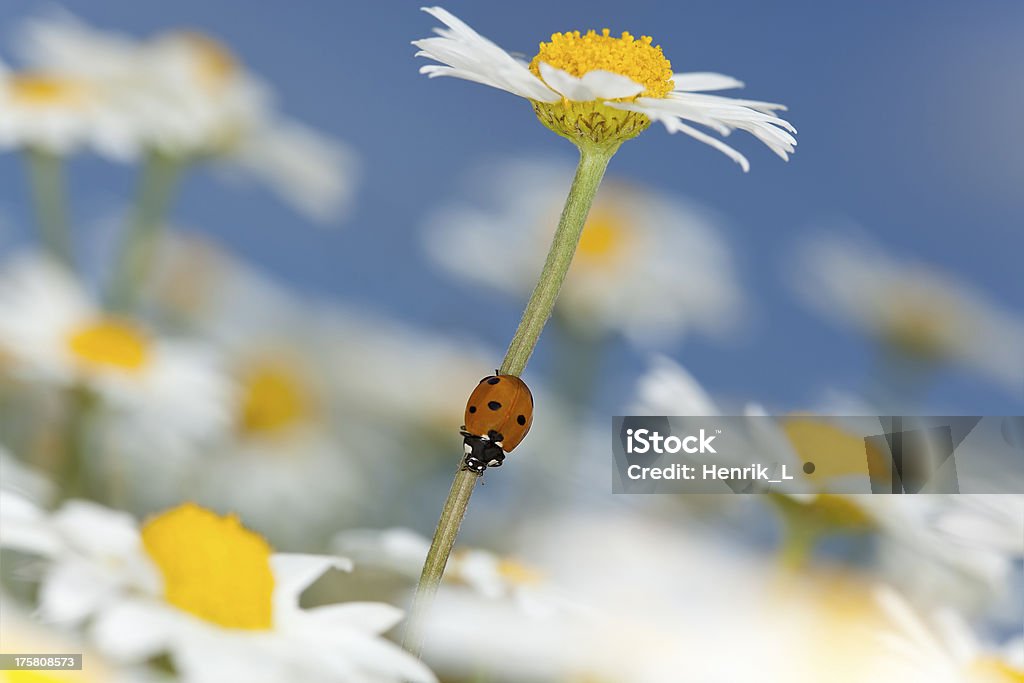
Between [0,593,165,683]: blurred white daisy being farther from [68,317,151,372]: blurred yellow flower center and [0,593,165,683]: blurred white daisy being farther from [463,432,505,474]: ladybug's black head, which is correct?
[68,317,151,372]: blurred yellow flower center

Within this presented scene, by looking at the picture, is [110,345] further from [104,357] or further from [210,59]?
[210,59]

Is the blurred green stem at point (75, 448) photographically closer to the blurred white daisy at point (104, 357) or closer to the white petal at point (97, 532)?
the blurred white daisy at point (104, 357)

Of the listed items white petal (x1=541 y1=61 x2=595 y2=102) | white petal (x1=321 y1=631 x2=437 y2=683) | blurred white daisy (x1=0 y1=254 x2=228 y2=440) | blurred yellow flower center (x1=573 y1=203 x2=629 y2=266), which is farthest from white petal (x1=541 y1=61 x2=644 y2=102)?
blurred yellow flower center (x1=573 y1=203 x2=629 y2=266)

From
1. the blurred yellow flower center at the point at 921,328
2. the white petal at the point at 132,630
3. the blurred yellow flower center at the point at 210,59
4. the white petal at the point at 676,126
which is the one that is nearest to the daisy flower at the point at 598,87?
the white petal at the point at 676,126

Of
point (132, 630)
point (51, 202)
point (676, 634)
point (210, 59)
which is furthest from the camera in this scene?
point (210, 59)

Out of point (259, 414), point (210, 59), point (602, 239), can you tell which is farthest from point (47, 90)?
point (602, 239)

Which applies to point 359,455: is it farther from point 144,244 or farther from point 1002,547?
point 1002,547

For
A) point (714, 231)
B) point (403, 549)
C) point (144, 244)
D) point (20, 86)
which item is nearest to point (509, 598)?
point (403, 549)
